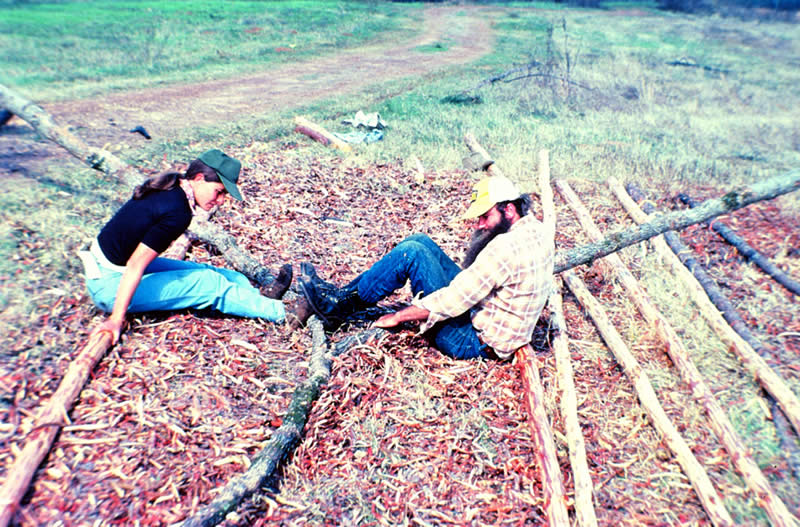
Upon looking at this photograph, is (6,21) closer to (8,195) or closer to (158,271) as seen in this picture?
(8,195)

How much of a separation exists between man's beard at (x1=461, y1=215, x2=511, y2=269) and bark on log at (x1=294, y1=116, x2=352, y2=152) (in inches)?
214

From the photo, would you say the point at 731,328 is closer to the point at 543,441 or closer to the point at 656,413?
the point at 656,413

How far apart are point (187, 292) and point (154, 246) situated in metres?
0.68

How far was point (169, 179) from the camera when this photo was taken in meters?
3.76

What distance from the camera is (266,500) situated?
3.04m

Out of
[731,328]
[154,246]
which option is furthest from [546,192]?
[154,246]

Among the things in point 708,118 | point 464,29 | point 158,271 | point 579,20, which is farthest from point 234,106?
point 579,20

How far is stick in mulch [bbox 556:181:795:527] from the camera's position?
327 centimetres

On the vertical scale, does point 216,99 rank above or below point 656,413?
above

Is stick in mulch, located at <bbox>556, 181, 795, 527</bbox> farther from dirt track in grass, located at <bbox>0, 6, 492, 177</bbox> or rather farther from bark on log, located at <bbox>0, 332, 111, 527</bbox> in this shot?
dirt track in grass, located at <bbox>0, 6, 492, 177</bbox>

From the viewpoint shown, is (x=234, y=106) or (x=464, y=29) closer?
(x=234, y=106)

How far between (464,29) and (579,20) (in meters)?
8.86

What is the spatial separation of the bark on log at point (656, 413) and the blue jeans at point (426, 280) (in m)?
1.24

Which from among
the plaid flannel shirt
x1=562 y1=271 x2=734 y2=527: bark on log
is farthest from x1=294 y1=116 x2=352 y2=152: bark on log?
the plaid flannel shirt
